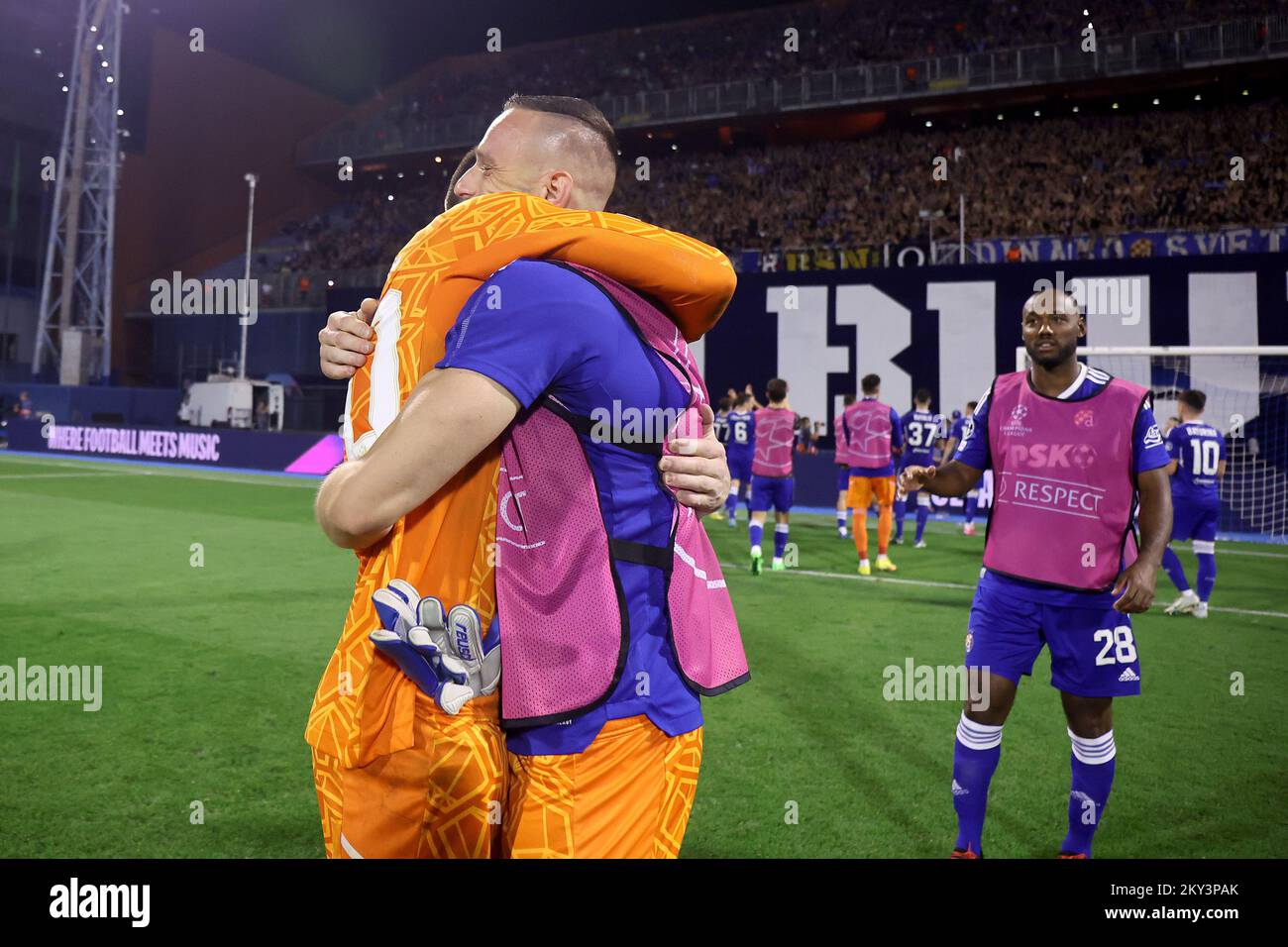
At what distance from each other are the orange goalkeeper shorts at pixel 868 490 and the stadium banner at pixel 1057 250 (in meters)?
9.55

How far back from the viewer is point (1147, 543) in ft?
12.1

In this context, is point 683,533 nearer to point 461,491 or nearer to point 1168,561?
point 461,491

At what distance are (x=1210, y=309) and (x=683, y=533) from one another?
65.2 ft

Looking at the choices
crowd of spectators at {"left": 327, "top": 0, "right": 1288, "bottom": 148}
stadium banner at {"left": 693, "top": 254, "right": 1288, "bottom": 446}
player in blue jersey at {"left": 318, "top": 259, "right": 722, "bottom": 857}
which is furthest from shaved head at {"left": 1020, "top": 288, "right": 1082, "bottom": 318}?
crowd of spectators at {"left": 327, "top": 0, "right": 1288, "bottom": 148}

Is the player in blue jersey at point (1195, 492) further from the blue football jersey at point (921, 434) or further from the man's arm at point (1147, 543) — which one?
the man's arm at point (1147, 543)

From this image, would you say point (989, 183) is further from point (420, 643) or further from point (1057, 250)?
point (420, 643)

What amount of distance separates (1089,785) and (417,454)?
3.40 meters

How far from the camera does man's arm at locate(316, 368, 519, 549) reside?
1.28 meters

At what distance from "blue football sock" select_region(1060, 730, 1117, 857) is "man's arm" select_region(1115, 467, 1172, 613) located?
55cm

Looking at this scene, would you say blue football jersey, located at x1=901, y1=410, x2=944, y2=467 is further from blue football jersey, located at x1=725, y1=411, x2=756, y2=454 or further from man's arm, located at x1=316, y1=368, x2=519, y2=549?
man's arm, located at x1=316, y1=368, x2=519, y2=549

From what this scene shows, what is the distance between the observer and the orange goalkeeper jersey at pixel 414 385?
1.42 metres

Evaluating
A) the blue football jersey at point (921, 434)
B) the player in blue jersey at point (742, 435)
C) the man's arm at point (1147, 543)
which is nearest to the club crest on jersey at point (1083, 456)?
the man's arm at point (1147, 543)

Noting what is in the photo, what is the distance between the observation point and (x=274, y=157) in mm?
39719
